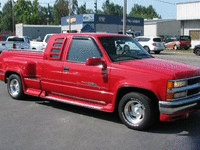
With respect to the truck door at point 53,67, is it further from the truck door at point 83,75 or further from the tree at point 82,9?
the tree at point 82,9

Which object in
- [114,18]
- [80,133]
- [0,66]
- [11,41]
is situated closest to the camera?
[80,133]

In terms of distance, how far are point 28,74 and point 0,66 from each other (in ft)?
4.91

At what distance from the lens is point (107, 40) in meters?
6.28

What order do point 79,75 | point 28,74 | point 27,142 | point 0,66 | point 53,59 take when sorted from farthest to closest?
point 0,66 < point 28,74 < point 53,59 < point 79,75 < point 27,142

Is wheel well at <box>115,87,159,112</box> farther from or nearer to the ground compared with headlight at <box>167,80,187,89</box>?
nearer to the ground

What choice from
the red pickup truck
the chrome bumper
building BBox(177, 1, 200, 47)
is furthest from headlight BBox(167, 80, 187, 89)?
building BBox(177, 1, 200, 47)

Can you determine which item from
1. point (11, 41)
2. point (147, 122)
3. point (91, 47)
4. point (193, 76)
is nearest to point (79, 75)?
point (91, 47)

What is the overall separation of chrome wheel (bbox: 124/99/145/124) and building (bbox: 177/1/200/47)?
35284 mm

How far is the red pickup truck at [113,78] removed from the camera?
5152 mm

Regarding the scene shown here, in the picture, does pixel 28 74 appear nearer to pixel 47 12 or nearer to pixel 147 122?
pixel 147 122

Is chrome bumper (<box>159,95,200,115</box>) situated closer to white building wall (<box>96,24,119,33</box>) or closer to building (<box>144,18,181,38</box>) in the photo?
white building wall (<box>96,24,119,33</box>)

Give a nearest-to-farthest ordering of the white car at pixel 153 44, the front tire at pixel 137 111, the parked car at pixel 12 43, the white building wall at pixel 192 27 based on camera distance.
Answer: the front tire at pixel 137 111 < the parked car at pixel 12 43 < the white car at pixel 153 44 < the white building wall at pixel 192 27

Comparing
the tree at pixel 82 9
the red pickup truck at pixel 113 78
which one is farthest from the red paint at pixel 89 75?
the tree at pixel 82 9

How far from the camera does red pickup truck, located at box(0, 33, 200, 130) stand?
5.15 meters
